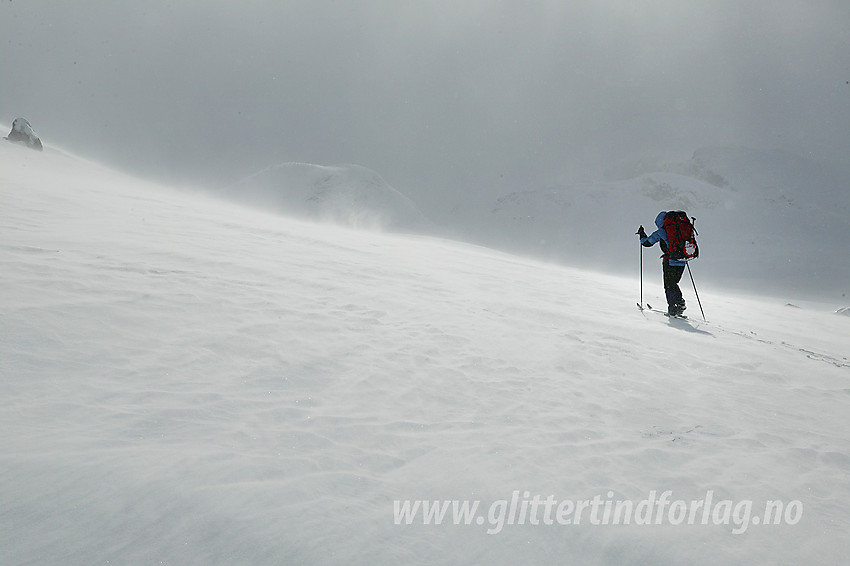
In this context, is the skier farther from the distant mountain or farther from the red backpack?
the distant mountain

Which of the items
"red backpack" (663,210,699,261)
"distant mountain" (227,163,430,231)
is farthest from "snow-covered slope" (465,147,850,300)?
"red backpack" (663,210,699,261)

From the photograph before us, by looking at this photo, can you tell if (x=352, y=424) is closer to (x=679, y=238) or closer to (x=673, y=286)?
(x=673, y=286)

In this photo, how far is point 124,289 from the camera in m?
4.65

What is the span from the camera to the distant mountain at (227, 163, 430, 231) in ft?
141

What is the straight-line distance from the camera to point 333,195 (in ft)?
156

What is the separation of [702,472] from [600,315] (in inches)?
192

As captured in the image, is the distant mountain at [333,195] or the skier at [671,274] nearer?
the skier at [671,274]

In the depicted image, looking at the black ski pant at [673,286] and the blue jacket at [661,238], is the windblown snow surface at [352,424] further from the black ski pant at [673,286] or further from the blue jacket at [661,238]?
the blue jacket at [661,238]

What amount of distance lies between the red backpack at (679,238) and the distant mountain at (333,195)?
32.2m

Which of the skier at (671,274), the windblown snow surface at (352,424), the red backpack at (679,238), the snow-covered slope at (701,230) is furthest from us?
the snow-covered slope at (701,230)

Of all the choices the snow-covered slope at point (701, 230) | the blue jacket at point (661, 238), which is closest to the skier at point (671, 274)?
the blue jacket at point (661, 238)

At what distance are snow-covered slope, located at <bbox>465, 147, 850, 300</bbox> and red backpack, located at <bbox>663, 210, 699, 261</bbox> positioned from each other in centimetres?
3128

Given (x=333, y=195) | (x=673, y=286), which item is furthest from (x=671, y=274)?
(x=333, y=195)

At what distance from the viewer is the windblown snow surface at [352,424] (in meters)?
2.01
